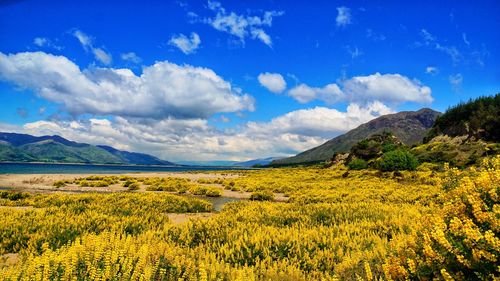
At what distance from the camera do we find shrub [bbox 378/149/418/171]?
38688 millimetres

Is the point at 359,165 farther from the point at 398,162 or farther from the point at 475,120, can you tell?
the point at 475,120

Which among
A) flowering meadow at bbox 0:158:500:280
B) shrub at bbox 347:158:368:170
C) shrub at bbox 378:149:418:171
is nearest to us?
flowering meadow at bbox 0:158:500:280

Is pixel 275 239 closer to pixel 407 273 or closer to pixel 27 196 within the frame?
pixel 407 273

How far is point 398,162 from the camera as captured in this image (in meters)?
39.4

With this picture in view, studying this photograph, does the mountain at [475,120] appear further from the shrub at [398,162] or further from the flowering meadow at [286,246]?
the flowering meadow at [286,246]

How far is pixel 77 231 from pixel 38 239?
109cm

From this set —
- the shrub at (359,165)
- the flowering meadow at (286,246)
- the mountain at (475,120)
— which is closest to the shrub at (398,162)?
the shrub at (359,165)

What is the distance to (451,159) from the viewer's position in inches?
1475

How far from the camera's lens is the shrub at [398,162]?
127 feet

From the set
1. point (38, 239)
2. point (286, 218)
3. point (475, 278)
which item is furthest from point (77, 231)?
point (475, 278)

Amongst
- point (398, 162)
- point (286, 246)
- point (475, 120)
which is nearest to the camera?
point (286, 246)

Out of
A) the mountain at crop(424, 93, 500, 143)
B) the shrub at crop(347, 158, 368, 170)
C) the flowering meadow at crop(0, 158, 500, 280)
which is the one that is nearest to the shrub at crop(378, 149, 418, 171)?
the shrub at crop(347, 158, 368, 170)

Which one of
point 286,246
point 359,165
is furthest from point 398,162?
point 286,246

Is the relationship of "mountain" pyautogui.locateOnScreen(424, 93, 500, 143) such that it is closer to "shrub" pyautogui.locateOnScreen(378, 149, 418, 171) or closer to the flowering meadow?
"shrub" pyautogui.locateOnScreen(378, 149, 418, 171)
